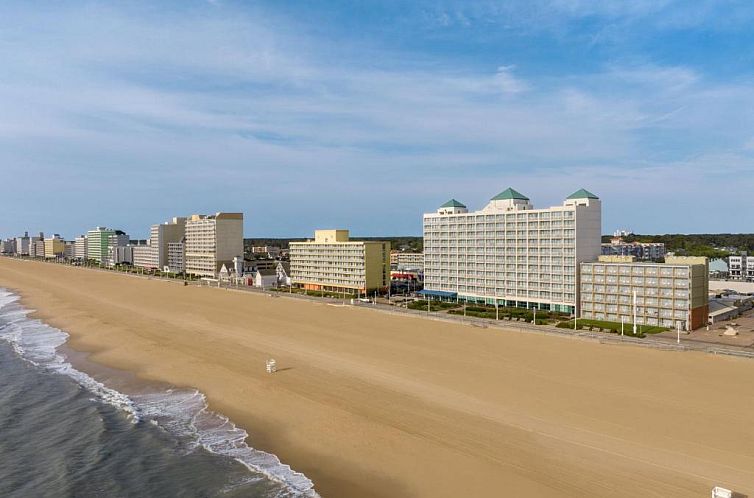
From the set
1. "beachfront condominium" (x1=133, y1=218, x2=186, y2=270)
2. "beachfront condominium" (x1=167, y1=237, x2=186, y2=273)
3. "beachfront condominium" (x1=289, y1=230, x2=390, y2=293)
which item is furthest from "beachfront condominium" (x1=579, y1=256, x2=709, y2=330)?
"beachfront condominium" (x1=133, y1=218, x2=186, y2=270)

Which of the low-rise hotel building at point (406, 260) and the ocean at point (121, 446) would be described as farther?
the low-rise hotel building at point (406, 260)

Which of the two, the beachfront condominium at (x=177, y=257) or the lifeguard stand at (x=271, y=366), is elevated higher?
the beachfront condominium at (x=177, y=257)

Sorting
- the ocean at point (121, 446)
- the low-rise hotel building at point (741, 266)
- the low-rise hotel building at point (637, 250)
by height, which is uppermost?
the low-rise hotel building at point (637, 250)

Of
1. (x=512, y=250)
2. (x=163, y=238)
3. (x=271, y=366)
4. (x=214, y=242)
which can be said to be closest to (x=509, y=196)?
(x=512, y=250)

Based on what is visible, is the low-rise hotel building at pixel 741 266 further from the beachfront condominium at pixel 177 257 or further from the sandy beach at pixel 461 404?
the beachfront condominium at pixel 177 257

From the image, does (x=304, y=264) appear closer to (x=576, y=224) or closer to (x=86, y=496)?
(x=576, y=224)

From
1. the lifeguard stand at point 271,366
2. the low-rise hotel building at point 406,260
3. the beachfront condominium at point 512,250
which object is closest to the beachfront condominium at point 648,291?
the beachfront condominium at point 512,250

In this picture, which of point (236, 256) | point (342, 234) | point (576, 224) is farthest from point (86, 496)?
point (236, 256)

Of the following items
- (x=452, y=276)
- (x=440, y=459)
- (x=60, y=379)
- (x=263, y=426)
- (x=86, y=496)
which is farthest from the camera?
(x=452, y=276)
